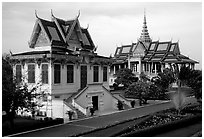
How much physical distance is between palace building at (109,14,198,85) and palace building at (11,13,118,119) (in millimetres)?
23274

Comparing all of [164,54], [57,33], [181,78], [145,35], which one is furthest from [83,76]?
[145,35]

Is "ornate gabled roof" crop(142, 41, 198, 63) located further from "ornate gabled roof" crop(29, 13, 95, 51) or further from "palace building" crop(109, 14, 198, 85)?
"ornate gabled roof" crop(29, 13, 95, 51)

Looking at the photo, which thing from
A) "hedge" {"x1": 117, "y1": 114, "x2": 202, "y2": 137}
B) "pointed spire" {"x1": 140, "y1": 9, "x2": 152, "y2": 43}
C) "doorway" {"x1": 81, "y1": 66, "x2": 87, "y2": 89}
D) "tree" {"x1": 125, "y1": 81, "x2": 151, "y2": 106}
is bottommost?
"hedge" {"x1": 117, "y1": 114, "x2": 202, "y2": 137}

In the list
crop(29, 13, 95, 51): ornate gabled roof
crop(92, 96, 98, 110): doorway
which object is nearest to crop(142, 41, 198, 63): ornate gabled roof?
crop(29, 13, 95, 51): ornate gabled roof

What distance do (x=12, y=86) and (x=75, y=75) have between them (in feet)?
30.3

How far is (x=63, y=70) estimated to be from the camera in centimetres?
2288

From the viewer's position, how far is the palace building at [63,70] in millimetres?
21594

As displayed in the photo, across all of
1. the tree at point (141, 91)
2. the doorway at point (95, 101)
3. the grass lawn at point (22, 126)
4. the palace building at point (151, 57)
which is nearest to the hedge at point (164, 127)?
the grass lawn at point (22, 126)

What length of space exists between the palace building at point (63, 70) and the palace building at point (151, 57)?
23274 mm

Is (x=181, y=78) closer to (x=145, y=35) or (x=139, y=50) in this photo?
(x=139, y=50)

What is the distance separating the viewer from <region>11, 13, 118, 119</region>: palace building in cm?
2159

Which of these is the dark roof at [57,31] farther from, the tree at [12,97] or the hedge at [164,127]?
the hedge at [164,127]

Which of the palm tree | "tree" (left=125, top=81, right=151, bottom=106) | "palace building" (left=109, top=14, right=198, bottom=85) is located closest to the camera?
the palm tree

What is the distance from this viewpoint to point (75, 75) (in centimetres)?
2409
